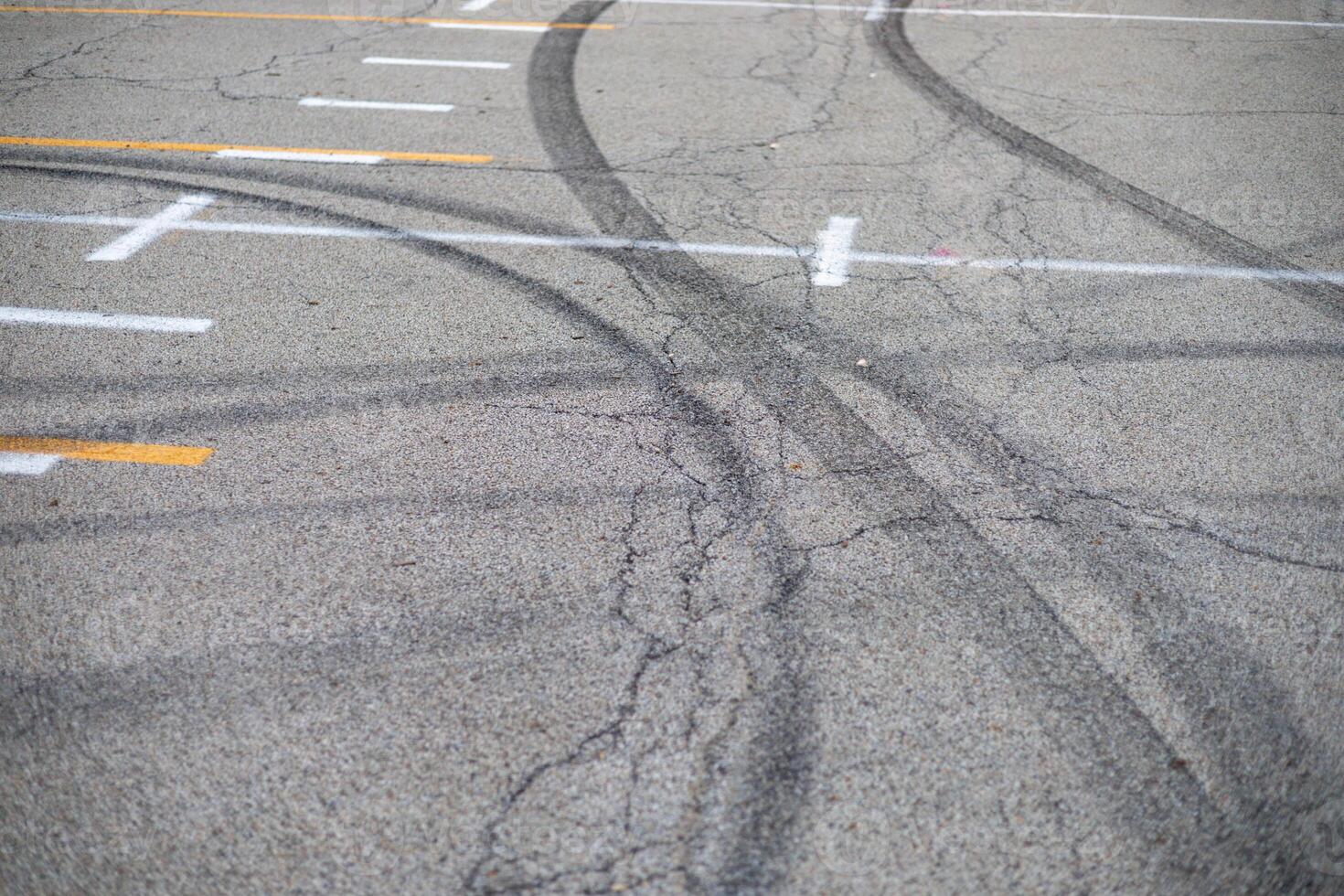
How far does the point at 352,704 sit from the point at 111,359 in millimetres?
2879

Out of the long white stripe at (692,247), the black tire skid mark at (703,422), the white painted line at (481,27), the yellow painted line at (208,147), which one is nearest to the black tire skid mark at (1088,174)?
the long white stripe at (692,247)

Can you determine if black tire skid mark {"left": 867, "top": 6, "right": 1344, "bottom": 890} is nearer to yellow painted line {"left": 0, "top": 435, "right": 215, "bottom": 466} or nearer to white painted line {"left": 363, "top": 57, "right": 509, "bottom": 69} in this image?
yellow painted line {"left": 0, "top": 435, "right": 215, "bottom": 466}

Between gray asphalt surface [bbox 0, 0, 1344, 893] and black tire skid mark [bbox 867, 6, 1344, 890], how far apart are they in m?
0.02

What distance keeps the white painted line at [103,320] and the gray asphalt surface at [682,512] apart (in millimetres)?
88

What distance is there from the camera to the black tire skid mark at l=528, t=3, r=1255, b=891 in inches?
124

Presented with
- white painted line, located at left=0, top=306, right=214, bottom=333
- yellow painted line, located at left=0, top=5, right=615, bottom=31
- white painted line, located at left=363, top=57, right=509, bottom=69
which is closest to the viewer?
white painted line, located at left=0, top=306, right=214, bottom=333

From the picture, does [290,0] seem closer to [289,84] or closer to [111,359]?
[289,84]

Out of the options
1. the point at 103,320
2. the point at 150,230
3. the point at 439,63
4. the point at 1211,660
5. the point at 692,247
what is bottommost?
the point at 1211,660

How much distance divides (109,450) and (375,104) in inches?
195

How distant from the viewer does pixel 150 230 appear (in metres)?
6.61

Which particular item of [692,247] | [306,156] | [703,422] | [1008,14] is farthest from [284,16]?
[703,422]

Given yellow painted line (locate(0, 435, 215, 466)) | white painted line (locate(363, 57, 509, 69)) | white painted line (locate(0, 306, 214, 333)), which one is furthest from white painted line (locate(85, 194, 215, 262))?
white painted line (locate(363, 57, 509, 69))

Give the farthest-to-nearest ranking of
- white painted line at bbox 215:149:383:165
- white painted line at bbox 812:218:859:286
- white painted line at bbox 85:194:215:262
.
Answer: white painted line at bbox 215:149:383:165 → white painted line at bbox 85:194:215:262 → white painted line at bbox 812:218:859:286

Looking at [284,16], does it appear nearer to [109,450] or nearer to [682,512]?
[109,450]
